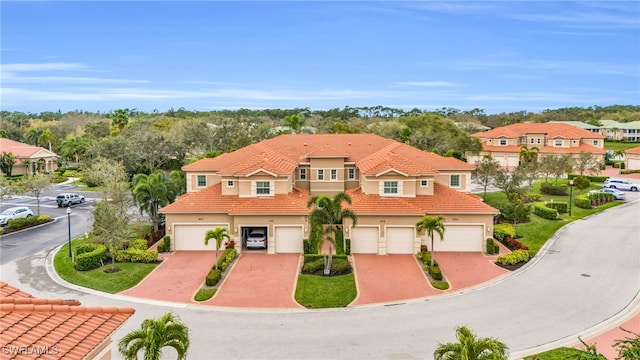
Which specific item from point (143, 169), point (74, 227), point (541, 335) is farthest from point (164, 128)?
point (541, 335)

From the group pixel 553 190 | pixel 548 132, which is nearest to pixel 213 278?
pixel 553 190

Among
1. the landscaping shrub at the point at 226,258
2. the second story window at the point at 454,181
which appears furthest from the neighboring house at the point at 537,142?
the landscaping shrub at the point at 226,258

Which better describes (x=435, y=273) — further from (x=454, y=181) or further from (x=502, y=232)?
(x=454, y=181)

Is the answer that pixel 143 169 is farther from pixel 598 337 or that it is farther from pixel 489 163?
pixel 598 337

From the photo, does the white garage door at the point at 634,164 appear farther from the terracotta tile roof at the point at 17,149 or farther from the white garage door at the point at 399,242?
the terracotta tile roof at the point at 17,149

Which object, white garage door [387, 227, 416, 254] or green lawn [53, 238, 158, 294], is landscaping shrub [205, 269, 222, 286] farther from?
white garage door [387, 227, 416, 254]

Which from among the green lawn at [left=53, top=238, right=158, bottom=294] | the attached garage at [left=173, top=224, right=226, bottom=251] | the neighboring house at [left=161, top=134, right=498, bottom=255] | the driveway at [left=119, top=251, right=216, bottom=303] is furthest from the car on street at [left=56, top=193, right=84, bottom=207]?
the driveway at [left=119, top=251, right=216, bottom=303]

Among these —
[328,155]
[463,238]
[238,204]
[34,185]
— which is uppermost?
[328,155]
